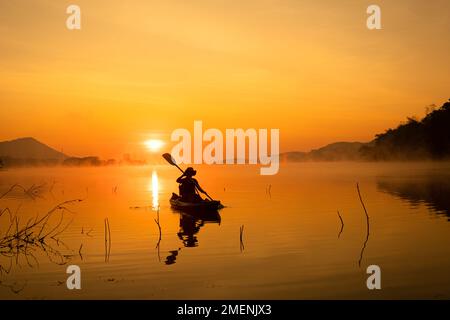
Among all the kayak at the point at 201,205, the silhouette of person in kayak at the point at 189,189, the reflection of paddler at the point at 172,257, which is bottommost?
the reflection of paddler at the point at 172,257

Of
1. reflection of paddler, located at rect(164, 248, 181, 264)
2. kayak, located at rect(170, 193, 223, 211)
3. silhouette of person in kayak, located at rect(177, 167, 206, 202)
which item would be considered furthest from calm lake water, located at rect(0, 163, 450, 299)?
silhouette of person in kayak, located at rect(177, 167, 206, 202)

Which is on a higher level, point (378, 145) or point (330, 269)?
point (378, 145)

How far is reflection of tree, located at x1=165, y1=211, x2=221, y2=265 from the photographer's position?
2018 centimetres

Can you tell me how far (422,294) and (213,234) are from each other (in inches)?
513

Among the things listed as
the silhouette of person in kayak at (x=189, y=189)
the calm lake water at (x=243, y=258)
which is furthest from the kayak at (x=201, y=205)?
the calm lake water at (x=243, y=258)

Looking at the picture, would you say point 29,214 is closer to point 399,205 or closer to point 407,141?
point 399,205

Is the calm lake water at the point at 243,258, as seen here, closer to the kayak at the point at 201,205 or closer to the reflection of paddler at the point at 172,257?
the reflection of paddler at the point at 172,257

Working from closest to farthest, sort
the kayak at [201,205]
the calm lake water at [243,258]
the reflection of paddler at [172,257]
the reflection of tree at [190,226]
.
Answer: the calm lake water at [243,258], the reflection of paddler at [172,257], the reflection of tree at [190,226], the kayak at [201,205]

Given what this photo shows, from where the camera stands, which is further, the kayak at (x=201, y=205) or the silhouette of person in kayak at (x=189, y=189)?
the silhouette of person in kayak at (x=189, y=189)

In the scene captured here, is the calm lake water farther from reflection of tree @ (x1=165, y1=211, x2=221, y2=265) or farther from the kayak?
the kayak

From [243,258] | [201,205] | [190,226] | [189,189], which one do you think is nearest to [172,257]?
[243,258]

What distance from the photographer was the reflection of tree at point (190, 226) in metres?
20.2
